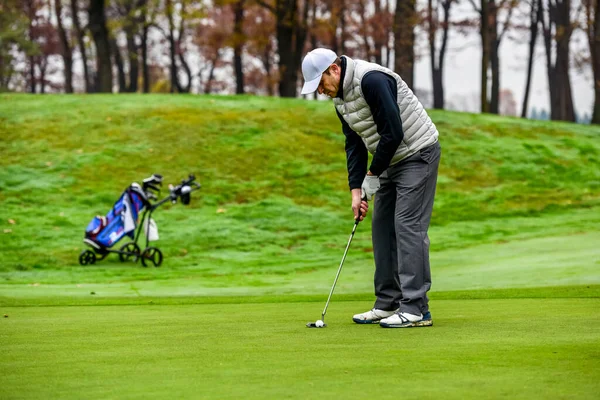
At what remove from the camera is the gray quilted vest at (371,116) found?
21.3 feet

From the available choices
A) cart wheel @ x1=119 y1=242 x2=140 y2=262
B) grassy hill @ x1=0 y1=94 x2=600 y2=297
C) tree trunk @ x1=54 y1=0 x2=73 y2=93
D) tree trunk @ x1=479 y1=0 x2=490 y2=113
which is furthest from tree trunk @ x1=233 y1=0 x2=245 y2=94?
cart wheel @ x1=119 y1=242 x2=140 y2=262

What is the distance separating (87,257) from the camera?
57.6 ft

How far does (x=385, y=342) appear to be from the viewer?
5.38 m

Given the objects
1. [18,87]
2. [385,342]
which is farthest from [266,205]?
[18,87]

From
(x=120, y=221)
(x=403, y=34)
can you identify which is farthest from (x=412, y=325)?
(x=403, y=34)

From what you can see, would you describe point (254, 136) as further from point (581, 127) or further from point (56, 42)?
point (56, 42)

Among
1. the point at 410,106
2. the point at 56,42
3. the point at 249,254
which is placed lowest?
the point at 249,254

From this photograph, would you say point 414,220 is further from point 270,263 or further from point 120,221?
point 270,263

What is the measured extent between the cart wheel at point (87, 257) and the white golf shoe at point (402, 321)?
38.8ft

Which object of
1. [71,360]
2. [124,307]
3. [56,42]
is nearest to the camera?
[71,360]

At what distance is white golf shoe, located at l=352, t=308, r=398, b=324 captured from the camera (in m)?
6.80

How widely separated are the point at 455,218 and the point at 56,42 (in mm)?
44638

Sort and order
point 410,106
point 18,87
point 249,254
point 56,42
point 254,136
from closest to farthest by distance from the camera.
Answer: point 410,106, point 249,254, point 254,136, point 56,42, point 18,87

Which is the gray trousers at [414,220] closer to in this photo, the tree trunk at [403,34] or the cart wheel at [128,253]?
the cart wheel at [128,253]
